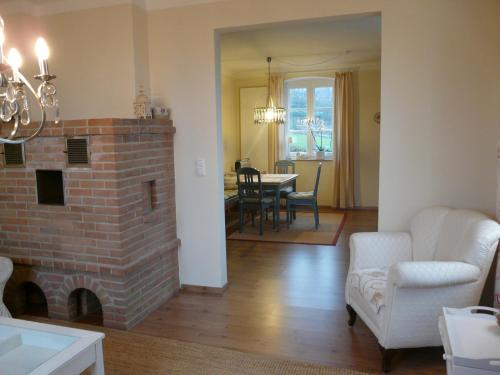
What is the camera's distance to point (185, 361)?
2.58 m

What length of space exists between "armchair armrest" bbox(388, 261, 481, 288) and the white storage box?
0.37m

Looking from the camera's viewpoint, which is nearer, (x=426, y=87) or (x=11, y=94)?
(x=11, y=94)

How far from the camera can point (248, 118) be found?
26.2 feet

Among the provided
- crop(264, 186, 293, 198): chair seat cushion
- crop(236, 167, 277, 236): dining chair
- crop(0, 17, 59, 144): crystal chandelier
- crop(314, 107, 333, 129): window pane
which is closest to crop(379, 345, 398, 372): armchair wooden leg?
crop(0, 17, 59, 144): crystal chandelier

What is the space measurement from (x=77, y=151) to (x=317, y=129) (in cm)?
542

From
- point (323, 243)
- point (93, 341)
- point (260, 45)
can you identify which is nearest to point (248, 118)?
point (260, 45)

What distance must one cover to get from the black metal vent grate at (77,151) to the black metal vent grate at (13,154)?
44 centimetres

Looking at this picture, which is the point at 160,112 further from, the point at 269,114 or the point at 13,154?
the point at 269,114

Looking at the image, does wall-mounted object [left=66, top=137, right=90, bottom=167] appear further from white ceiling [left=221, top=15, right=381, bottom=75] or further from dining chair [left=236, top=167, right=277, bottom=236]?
dining chair [left=236, top=167, right=277, bottom=236]

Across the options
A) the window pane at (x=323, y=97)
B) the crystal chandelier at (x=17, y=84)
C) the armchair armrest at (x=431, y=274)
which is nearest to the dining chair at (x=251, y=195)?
the window pane at (x=323, y=97)

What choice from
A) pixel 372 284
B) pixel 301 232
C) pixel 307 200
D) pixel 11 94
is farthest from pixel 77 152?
pixel 307 200

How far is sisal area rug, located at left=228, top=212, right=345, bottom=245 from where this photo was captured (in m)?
5.36

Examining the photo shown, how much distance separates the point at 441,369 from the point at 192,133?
8.30 feet

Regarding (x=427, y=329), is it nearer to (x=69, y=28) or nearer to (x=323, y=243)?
(x=323, y=243)
